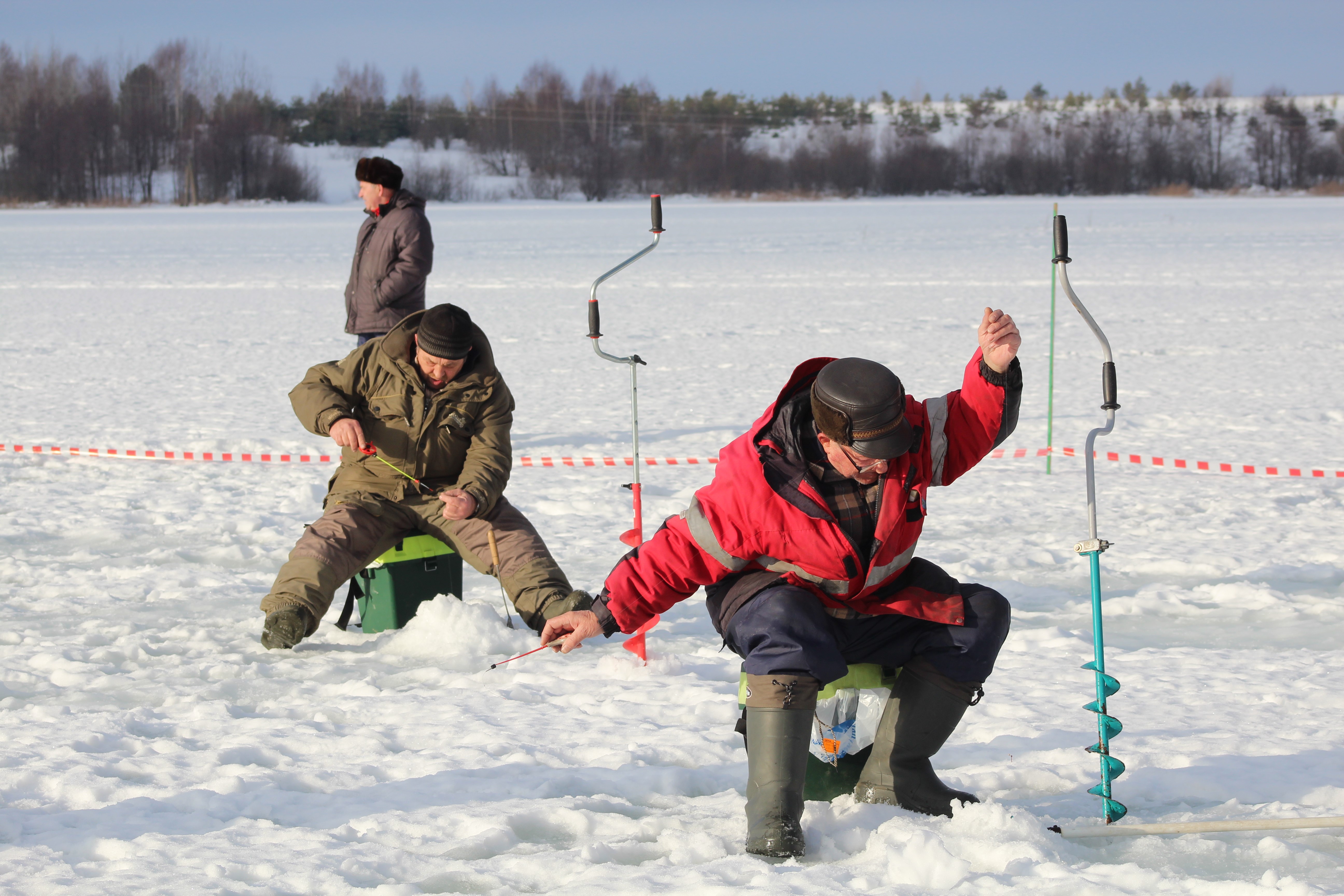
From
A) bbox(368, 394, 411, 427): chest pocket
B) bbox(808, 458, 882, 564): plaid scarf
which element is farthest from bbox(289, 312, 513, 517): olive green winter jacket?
bbox(808, 458, 882, 564): plaid scarf

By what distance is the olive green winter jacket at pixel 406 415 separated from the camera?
4523mm

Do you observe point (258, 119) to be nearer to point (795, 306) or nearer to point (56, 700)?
point (795, 306)

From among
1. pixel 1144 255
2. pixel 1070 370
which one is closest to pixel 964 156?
pixel 1144 255

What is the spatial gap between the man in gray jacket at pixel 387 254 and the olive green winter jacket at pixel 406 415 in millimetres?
2141

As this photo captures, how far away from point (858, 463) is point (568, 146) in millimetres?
81851

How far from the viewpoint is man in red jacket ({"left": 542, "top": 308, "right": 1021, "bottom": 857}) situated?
2701 millimetres

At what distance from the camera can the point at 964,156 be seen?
76.2 meters

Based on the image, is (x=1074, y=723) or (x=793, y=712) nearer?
(x=793, y=712)

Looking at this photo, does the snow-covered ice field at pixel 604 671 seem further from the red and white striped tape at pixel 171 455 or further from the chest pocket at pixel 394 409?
the chest pocket at pixel 394 409

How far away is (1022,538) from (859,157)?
71838 millimetres

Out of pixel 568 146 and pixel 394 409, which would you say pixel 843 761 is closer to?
pixel 394 409

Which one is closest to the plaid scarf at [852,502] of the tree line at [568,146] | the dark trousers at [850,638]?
the dark trousers at [850,638]

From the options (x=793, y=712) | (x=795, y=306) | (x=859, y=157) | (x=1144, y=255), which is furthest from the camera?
(x=859, y=157)

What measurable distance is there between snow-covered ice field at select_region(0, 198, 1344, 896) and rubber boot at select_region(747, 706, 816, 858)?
6 cm
